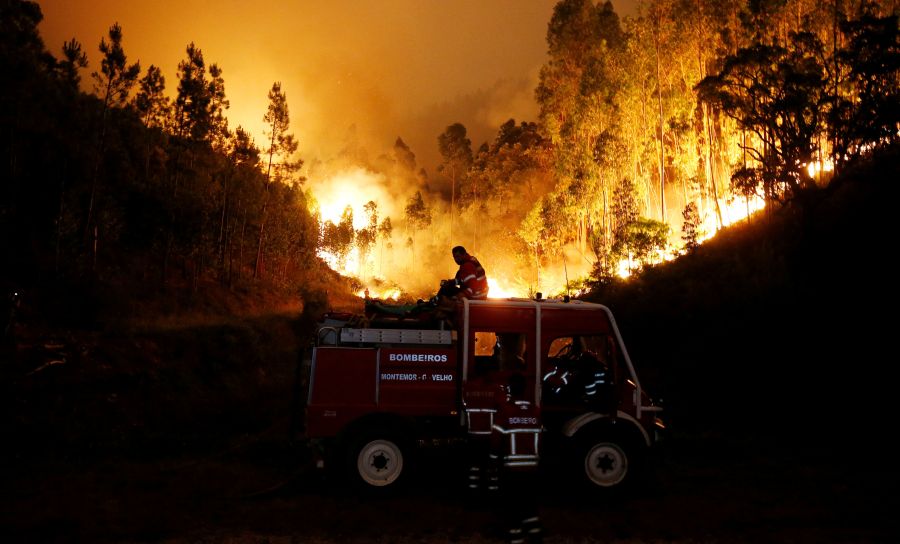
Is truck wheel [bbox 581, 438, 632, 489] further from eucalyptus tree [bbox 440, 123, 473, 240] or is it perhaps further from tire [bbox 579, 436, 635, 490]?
eucalyptus tree [bbox 440, 123, 473, 240]

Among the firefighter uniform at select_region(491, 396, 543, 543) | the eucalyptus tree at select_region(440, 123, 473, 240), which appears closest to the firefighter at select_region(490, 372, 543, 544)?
the firefighter uniform at select_region(491, 396, 543, 543)

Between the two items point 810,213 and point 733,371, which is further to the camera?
point 810,213

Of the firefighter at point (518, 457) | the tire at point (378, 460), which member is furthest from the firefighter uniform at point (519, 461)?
the tire at point (378, 460)

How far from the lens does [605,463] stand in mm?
8289

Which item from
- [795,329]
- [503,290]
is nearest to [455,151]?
[503,290]

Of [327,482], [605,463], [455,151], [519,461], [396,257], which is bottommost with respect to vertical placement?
[327,482]

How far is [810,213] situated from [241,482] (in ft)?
63.1

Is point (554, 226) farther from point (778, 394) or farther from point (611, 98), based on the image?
point (778, 394)

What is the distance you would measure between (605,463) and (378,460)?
3290 millimetres

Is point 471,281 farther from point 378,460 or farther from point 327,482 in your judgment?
point 327,482

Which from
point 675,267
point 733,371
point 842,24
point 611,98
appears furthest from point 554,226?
point 733,371

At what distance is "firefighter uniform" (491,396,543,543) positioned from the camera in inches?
243

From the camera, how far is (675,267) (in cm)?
2641

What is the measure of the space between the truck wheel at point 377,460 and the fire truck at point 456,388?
0.01 metres
